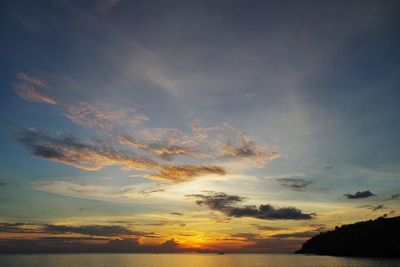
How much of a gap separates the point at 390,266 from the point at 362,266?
16500 mm

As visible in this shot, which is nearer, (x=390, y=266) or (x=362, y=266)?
(x=390, y=266)

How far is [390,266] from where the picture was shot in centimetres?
17688

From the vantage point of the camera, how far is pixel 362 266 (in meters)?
190
